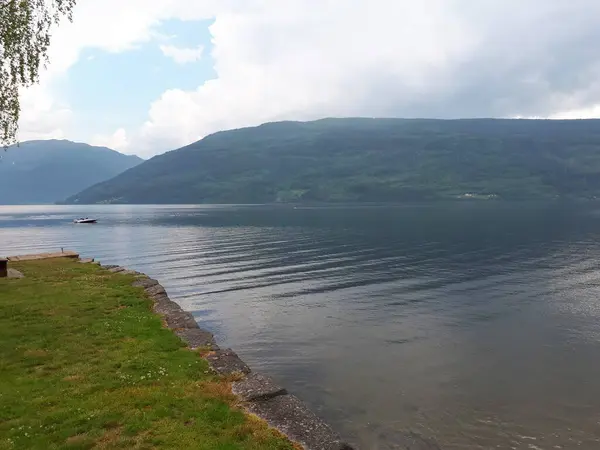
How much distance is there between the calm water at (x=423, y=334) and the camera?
20.7 m

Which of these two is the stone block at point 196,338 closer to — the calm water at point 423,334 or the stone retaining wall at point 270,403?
the stone retaining wall at point 270,403

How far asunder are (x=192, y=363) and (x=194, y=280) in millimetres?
36056

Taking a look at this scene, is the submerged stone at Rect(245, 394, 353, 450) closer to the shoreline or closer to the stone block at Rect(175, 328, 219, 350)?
the shoreline

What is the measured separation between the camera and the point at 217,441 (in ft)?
48.3

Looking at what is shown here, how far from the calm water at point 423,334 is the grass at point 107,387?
5.82 m

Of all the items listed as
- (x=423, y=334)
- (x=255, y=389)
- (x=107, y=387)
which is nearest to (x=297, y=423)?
(x=255, y=389)


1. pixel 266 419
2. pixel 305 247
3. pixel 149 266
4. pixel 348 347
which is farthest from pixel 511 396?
pixel 305 247

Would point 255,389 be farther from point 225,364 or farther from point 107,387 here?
point 107,387

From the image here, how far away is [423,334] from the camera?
109ft

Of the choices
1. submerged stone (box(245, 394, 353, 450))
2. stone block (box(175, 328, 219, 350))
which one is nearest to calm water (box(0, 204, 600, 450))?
submerged stone (box(245, 394, 353, 450))

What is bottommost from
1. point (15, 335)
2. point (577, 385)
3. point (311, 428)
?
point (577, 385)

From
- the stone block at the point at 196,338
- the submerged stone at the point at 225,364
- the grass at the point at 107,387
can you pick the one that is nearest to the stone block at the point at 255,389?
the grass at the point at 107,387

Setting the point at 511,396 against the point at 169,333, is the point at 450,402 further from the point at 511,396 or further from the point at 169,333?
the point at 169,333

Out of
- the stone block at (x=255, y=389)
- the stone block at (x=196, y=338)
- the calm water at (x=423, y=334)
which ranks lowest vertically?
the calm water at (x=423, y=334)
